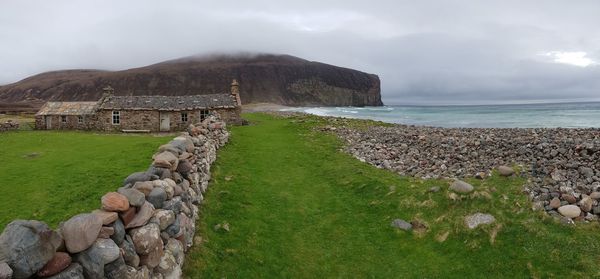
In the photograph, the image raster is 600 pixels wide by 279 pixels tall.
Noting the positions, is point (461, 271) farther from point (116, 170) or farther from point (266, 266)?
point (116, 170)

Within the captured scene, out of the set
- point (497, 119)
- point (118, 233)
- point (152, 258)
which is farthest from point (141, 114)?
point (497, 119)

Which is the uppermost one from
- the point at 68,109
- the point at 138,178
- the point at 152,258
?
the point at 68,109

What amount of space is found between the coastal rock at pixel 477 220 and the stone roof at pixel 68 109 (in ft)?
143

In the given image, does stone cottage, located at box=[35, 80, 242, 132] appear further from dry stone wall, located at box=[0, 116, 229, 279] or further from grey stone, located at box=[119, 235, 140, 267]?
grey stone, located at box=[119, 235, 140, 267]

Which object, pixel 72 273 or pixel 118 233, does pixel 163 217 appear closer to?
pixel 118 233

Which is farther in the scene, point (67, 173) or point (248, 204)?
point (67, 173)

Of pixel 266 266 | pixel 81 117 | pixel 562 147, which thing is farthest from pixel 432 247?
pixel 81 117

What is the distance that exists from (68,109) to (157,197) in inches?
1723

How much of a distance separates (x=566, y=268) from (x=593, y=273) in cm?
48

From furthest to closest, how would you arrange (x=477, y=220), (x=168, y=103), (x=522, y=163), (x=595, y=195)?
(x=168, y=103)
(x=522, y=163)
(x=477, y=220)
(x=595, y=195)

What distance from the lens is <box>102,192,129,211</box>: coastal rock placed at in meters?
6.91

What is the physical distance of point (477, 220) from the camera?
10758 mm

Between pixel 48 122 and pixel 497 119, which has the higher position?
pixel 48 122

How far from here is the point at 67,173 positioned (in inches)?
626
